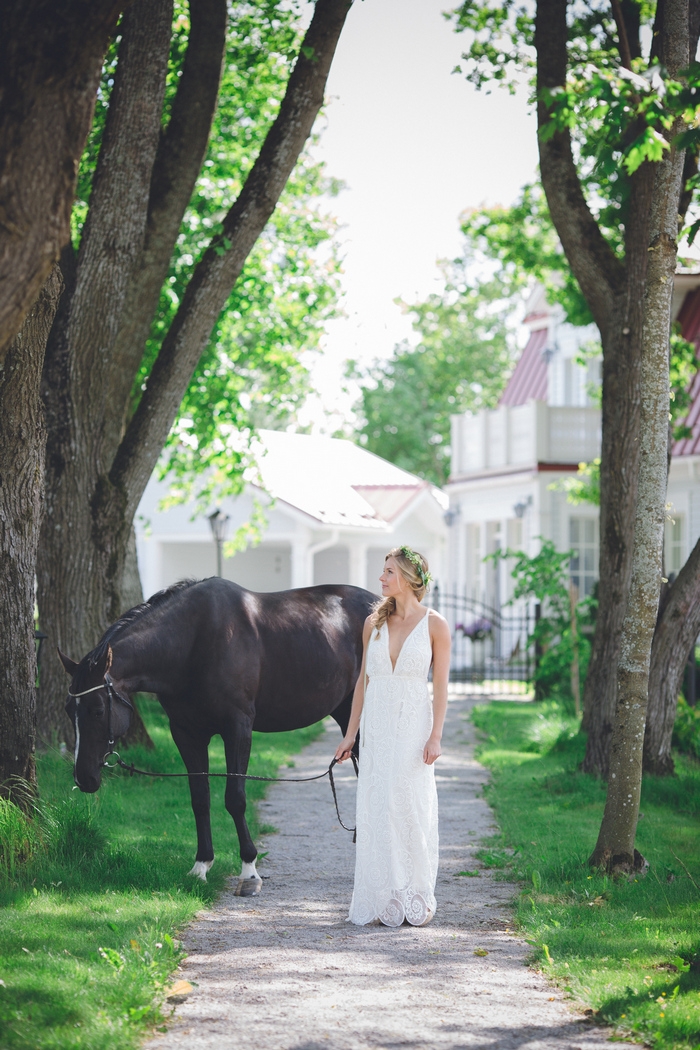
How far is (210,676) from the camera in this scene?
22.7ft

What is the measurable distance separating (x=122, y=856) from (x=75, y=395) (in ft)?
14.7

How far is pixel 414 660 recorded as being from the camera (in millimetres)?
6305

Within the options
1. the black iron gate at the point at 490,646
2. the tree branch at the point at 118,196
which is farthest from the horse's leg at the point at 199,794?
the black iron gate at the point at 490,646

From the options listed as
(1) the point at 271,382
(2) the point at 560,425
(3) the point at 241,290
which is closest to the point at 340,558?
(2) the point at 560,425

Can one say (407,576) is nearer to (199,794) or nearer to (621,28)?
(199,794)

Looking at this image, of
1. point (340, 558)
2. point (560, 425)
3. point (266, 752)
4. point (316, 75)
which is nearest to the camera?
point (316, 75)

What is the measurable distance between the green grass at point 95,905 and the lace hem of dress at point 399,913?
3.08ft

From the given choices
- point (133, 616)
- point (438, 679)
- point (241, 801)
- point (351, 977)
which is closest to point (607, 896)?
point (438, 679)

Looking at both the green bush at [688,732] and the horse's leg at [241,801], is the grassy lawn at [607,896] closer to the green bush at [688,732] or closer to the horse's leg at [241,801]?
the green bush at [688,732]

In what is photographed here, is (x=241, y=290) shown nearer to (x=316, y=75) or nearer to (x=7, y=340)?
(x=316, y=75)

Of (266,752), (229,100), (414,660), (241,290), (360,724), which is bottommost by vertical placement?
(266,752)

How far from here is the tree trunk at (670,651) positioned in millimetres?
9516

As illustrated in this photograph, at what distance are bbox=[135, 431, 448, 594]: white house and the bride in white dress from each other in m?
19.5

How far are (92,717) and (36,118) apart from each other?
134 inches
